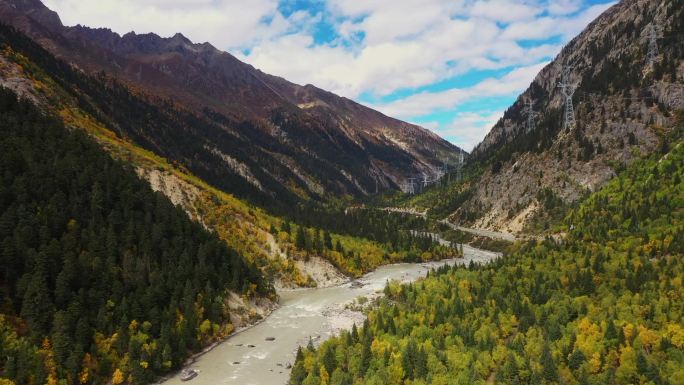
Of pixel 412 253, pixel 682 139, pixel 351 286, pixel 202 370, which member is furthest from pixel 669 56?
pixel 202 370

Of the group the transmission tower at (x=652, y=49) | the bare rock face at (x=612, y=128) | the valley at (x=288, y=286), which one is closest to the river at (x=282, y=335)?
the valley at (x=288, y=286)

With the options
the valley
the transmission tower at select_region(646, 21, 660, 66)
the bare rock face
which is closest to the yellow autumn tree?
the valley

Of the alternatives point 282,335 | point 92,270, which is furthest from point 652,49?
point 92,270

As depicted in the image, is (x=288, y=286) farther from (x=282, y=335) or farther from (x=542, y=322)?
(x=542, y=322)

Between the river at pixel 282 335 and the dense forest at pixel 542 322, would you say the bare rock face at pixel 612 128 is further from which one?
the river at pixel 282 335

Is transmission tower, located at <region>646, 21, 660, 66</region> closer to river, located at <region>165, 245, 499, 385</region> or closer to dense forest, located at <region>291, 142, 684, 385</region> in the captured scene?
dense forest, located at <region>291, 142, 684, 385</region>
